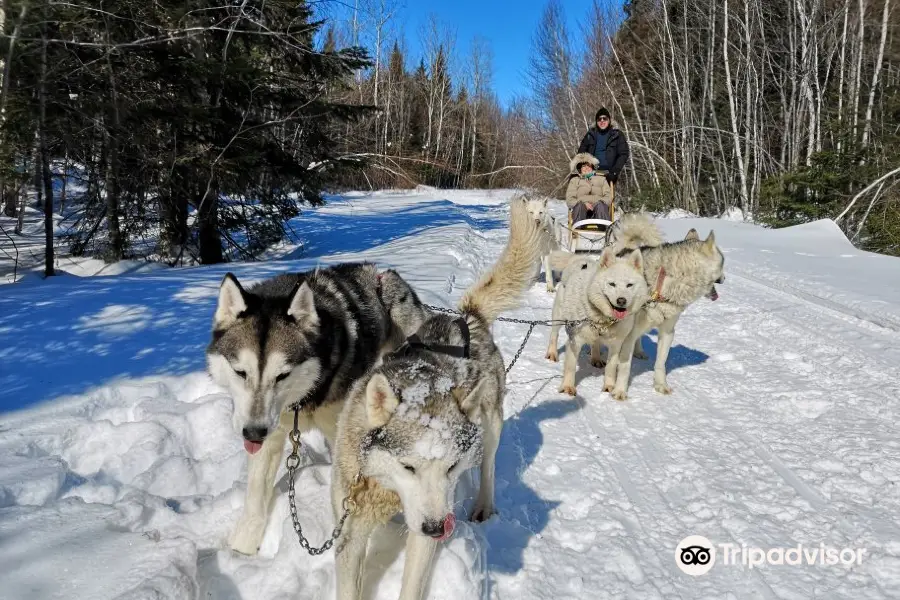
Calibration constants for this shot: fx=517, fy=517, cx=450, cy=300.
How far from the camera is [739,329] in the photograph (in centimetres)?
627

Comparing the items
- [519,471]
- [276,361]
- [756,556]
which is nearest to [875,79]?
A: [756,556]

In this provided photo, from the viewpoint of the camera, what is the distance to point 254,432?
2.17m

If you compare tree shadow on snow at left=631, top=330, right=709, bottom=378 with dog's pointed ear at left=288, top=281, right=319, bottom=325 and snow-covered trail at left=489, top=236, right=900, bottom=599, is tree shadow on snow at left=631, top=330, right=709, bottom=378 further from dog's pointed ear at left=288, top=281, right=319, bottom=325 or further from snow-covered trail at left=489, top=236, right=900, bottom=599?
dog's pointed ear at left=288, top=281, right=319, bottom=325

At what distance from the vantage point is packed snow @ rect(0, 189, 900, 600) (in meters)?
2.25

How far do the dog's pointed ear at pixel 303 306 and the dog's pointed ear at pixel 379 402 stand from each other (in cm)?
65

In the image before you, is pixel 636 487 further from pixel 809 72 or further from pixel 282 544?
pixel 809 72

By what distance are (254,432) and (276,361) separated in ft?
1.05

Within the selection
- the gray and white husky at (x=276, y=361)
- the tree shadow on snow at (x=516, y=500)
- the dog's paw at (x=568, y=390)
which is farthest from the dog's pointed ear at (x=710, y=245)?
the gray and white husky at (x=276, y=361)

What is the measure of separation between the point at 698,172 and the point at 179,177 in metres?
18.3

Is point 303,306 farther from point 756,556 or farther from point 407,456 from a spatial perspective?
point 756,556

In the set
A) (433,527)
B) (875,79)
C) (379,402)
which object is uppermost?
(875,79)

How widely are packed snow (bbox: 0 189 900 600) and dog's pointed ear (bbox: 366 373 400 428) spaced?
749 millimetres

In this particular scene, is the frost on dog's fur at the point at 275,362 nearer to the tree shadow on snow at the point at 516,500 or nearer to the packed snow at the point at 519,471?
the packed snow at the point at 519,471

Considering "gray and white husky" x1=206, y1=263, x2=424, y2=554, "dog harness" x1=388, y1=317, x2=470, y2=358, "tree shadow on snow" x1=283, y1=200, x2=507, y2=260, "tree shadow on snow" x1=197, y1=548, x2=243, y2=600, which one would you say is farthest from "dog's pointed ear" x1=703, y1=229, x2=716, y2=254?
"tree shadow on snow" x1=283, y1=200, x2=507, y2=260
